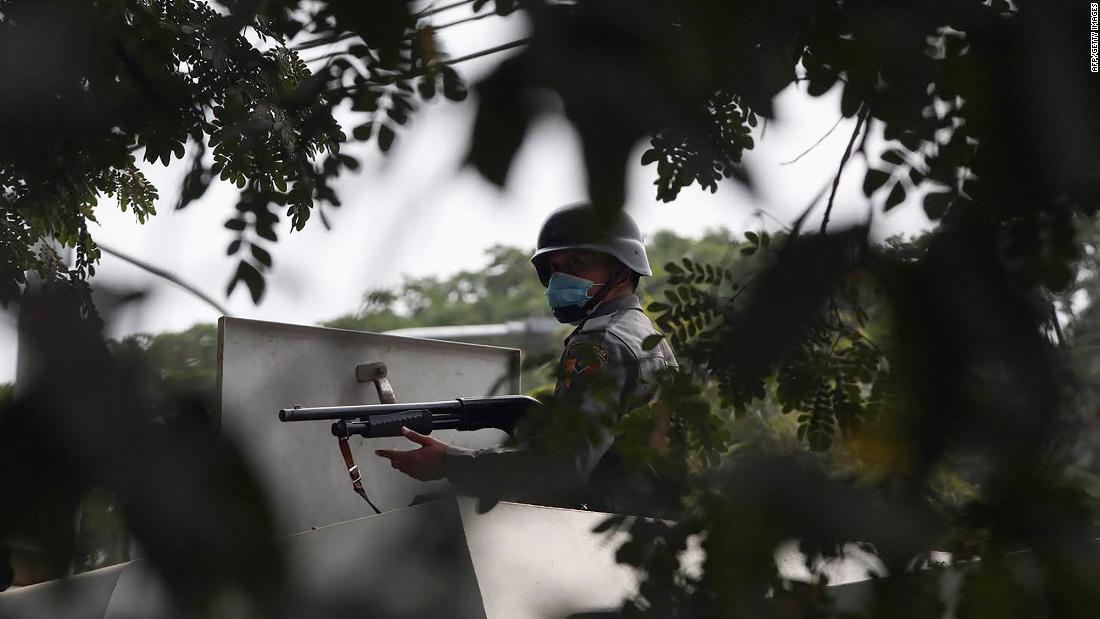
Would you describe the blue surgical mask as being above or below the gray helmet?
below

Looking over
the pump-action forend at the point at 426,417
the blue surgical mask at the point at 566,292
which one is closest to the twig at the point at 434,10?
the pump-action forend at the point at 426,417

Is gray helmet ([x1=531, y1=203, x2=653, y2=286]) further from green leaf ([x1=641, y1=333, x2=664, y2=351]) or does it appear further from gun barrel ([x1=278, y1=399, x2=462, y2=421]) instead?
green leaf ([x1=641, y1=333, x2=664, y2=351])

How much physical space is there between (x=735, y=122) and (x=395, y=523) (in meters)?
0.42

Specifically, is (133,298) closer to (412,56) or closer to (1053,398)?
(412,56)

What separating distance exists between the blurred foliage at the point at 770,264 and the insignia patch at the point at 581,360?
155 mm

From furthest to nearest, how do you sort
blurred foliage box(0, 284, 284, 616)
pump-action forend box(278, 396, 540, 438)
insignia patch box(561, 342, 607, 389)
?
pump-action forend box(278, 396, 540, 438), insignia patch box(561, 342, 607, 389), blurred foliage box(0, 284, 284, 616)

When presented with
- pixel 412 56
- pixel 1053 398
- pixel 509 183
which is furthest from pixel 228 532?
pixel 1053 398

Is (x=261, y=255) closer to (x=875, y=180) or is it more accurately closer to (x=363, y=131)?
(x=363, y=131)

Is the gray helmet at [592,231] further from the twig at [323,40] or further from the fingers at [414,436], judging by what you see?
the fingers at [414,436]

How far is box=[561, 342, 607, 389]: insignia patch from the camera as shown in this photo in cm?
125

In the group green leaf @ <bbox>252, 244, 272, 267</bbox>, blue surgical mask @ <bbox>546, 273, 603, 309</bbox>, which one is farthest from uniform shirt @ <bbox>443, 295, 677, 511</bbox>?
blue surgical mask @ <bbox>546, 273, 603, 309</bbox>

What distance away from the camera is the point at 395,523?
0.94 m

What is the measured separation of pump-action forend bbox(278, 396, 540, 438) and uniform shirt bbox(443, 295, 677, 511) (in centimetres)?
15

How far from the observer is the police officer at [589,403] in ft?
2.68
